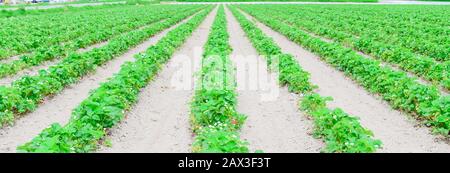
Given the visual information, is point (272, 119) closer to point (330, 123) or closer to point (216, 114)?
A: point (216, 114)

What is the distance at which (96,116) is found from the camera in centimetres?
889

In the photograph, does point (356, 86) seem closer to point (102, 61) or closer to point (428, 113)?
point (428, 113)

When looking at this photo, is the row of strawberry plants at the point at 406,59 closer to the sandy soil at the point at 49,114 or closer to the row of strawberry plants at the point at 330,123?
the row of strawberry plants at the point at 330,123

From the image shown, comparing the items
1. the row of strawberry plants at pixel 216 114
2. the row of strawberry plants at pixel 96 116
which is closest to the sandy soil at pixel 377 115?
the row of strawberry plants at pixel 216 114

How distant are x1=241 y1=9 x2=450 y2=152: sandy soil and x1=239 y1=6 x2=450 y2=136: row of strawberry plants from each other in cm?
20

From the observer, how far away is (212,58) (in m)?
16.2

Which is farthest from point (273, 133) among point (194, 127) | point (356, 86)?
point (356, 86)

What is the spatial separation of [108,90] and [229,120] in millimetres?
2918

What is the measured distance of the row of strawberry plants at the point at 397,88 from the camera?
9.51m

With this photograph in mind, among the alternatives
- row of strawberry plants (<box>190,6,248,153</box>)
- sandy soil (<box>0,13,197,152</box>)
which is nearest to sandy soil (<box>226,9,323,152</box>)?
row of strawberry plants (<box>190,6,248,153</box>)

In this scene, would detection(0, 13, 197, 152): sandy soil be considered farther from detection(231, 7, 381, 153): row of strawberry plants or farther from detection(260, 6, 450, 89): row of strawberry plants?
detection(260, 6, 450, 89): row of strawberry plants

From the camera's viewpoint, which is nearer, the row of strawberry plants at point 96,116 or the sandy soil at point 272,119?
the row of strawberry plants at point 96,116

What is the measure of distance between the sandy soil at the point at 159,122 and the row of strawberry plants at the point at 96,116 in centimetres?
23

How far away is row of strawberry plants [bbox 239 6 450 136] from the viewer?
9508mm
